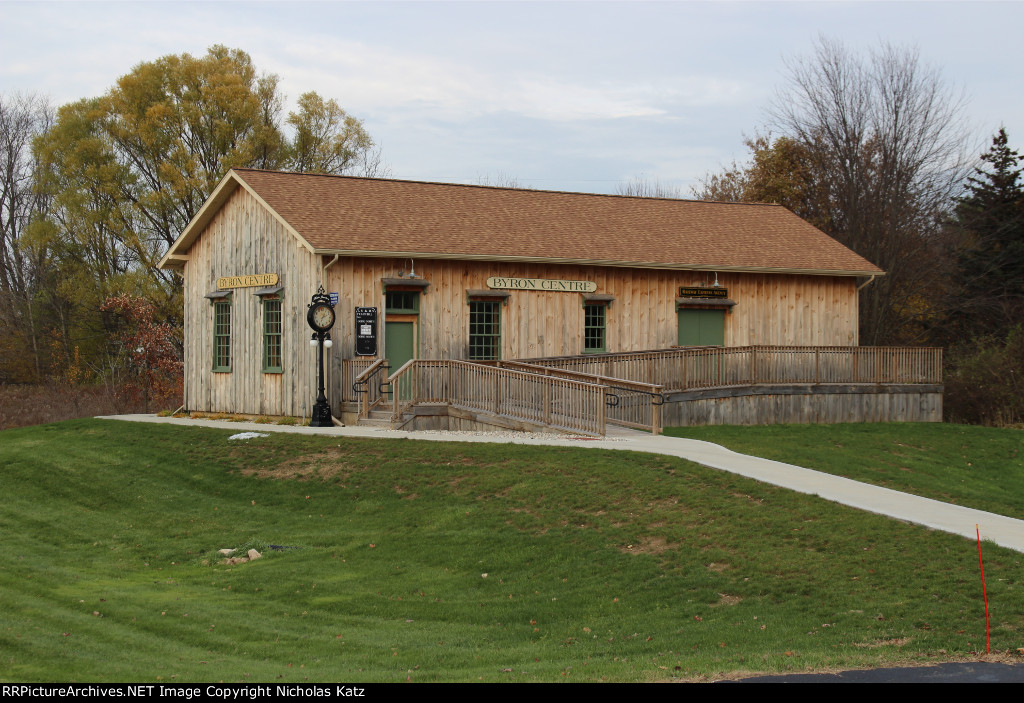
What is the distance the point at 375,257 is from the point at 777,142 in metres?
28.1

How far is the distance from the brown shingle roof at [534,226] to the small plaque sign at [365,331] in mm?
1377

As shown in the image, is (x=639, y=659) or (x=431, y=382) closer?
(x=639, y=659)

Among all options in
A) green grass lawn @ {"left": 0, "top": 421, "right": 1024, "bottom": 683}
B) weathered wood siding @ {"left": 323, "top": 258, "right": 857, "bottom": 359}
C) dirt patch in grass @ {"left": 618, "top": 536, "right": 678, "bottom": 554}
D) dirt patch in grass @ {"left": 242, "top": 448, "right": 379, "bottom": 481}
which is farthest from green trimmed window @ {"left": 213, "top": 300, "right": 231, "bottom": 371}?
dirt patch in grass @ {"left": 618, "top": 536, "right": 678, "bottom": 554}

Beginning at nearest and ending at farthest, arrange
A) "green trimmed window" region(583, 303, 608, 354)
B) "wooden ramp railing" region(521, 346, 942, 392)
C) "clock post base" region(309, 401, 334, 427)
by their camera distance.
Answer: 1. "clock post base" region(309, 401, 334, 427)
2. "wooden ramp railing" region(521, 346, 942, 392)
3. "green trimmed window" region(583, 303, 608, 354)

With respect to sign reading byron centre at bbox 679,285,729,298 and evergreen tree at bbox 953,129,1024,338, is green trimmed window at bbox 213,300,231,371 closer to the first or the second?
sign reading byron centre at bbox 679,285,729,298

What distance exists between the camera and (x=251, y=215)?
2717 cm

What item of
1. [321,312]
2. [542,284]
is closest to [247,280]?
[321,312]

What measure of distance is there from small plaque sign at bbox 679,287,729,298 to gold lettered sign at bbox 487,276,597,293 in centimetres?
273

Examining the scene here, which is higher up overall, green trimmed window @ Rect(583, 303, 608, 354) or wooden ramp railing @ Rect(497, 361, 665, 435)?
green trimmed window @ Rect(583, 303, 608, 354)

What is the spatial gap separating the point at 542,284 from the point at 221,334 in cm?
853

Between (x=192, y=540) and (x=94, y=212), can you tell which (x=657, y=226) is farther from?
(x=94, y=212)

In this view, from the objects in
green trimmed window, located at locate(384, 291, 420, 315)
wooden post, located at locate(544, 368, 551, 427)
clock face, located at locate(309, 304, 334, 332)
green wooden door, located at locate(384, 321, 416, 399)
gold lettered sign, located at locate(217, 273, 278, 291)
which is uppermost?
gold lettered sign, located at locate(217, 273, 278, 291)

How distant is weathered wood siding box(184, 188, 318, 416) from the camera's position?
2531 centimetres
